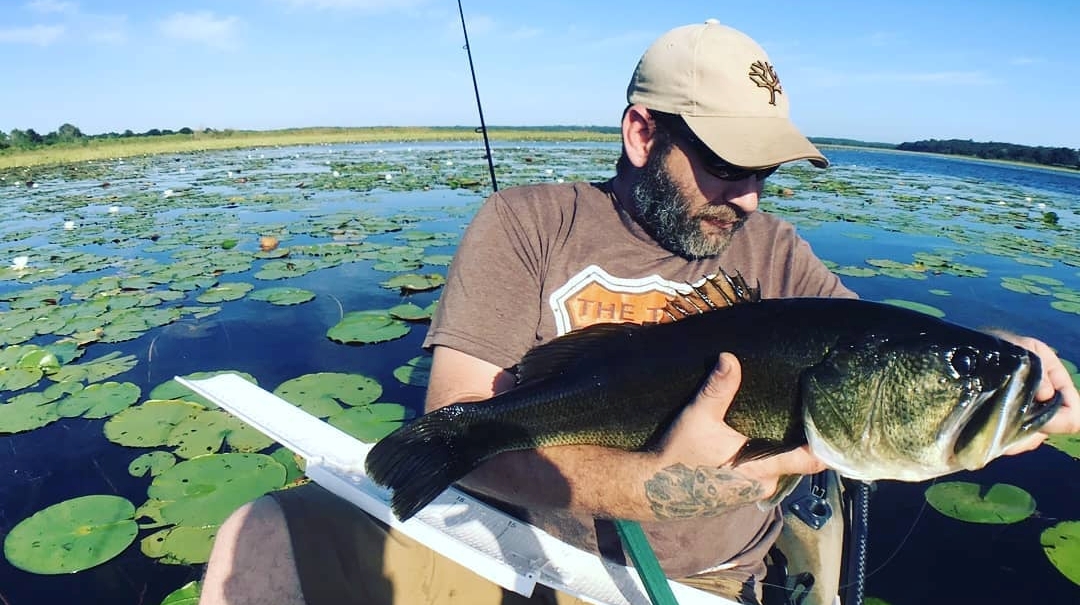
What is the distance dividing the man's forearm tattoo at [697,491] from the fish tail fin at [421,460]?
58 cm

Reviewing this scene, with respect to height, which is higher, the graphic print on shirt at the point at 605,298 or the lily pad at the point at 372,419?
the graphic print on shirt at the point at 605,298

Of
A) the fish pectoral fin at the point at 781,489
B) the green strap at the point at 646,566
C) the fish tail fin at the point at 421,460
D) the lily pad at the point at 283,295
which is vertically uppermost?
the fish tail fin at the point at 421,460

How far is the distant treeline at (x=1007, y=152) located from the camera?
45.3 m

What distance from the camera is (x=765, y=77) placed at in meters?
2.27

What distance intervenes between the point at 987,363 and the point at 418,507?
165cm

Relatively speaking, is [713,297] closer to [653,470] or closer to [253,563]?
[653,470]

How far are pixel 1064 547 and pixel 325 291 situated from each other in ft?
24.4

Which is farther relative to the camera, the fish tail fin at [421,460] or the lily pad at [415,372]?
the lily pad at [415,372]

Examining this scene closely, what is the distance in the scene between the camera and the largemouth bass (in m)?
1.60

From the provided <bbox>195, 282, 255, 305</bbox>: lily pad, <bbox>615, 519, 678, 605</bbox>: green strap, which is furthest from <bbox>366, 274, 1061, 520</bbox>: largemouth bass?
<bbox>195, 282, 255, 305</bbox>: lily pad

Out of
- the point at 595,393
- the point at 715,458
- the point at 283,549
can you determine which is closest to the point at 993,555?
the point at 715,458

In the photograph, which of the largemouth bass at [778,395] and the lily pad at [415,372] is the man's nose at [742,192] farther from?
the lily pad at [415,372]

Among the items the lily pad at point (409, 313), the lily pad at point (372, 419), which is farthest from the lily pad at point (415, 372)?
the lily pad at point (409, 313)

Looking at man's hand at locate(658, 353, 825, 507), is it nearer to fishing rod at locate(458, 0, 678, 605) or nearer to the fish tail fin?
fishing rod at locate(458, 0, 678, 605)
